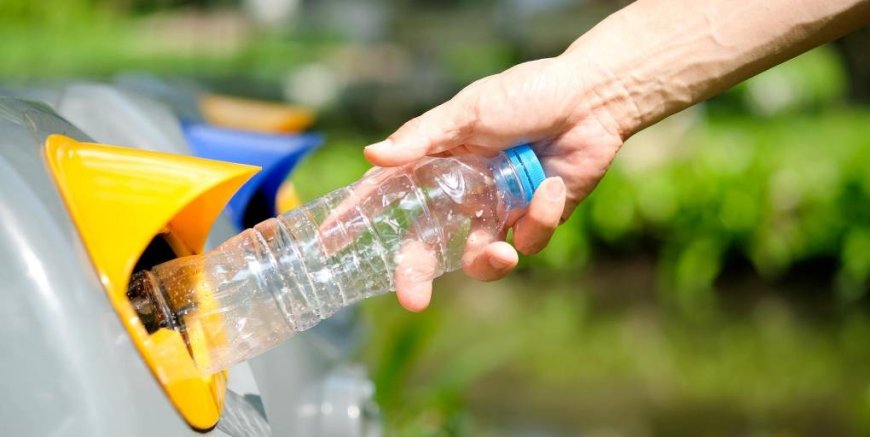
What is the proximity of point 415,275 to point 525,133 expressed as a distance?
26 centimetres

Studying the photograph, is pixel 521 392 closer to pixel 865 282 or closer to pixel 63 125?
pixel 865 282

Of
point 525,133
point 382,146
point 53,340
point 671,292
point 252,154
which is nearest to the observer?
point 53,340

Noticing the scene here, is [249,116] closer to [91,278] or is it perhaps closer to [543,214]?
[543,214]

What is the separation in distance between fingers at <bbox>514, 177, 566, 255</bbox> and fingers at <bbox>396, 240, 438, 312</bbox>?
5.5 inches

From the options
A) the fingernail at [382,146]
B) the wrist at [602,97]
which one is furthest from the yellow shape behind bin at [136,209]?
the wrist at [602,97]

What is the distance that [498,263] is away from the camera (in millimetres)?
1560

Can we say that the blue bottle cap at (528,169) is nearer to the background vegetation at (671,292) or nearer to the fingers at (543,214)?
the fingers at (543,214)

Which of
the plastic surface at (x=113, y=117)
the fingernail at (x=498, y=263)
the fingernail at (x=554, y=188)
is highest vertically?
the plastic surface at (x=113, y=117)

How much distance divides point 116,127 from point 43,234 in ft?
1.89

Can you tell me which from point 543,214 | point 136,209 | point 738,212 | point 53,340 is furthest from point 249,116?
point 738,212

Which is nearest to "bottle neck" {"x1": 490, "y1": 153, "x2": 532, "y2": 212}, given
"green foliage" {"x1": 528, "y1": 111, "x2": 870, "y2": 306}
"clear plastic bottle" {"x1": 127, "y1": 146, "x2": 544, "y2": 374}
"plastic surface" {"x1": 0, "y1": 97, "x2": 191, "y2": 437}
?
"clear plastic bottle" {"x1": 127, "y1": 146, "x2": 544, "y2": 374}

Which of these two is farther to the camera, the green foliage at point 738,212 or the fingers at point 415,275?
the green foliage at point 738,212

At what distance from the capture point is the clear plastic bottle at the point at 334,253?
1327 mm

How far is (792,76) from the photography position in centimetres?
802
